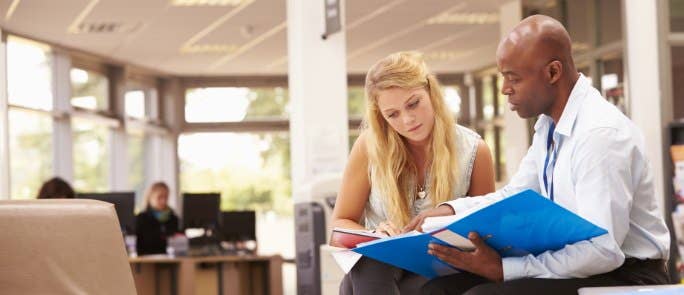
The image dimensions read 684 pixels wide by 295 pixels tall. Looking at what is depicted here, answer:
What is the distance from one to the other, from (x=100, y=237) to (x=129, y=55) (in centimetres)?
1221

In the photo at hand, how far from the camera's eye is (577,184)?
2008 millimetres

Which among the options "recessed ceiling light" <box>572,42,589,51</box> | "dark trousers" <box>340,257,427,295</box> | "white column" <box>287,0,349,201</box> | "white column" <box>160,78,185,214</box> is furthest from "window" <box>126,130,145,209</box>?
"dark trousers" <box>340,257,427,295</box>

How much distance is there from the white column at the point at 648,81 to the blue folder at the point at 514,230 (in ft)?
23.5

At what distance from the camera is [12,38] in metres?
12.2

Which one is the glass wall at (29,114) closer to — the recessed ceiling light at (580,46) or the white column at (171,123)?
the white column at (171,123)

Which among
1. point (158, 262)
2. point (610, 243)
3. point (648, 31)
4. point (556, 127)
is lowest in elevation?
point (158, 262)

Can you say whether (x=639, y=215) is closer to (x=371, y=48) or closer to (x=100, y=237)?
(x=100, y=237)

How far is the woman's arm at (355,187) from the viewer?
296 centimetres

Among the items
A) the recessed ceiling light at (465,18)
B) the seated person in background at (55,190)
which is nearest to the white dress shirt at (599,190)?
the seated person in background at (55,190)

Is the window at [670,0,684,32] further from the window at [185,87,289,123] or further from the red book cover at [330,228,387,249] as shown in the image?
the window at [185,87,289,123]

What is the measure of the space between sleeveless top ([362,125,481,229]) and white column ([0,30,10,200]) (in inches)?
316

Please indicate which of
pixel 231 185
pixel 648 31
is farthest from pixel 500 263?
pixel 231 185

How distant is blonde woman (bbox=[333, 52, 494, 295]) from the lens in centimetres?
285

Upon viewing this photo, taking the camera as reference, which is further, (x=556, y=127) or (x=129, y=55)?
(x=129, y=55)
